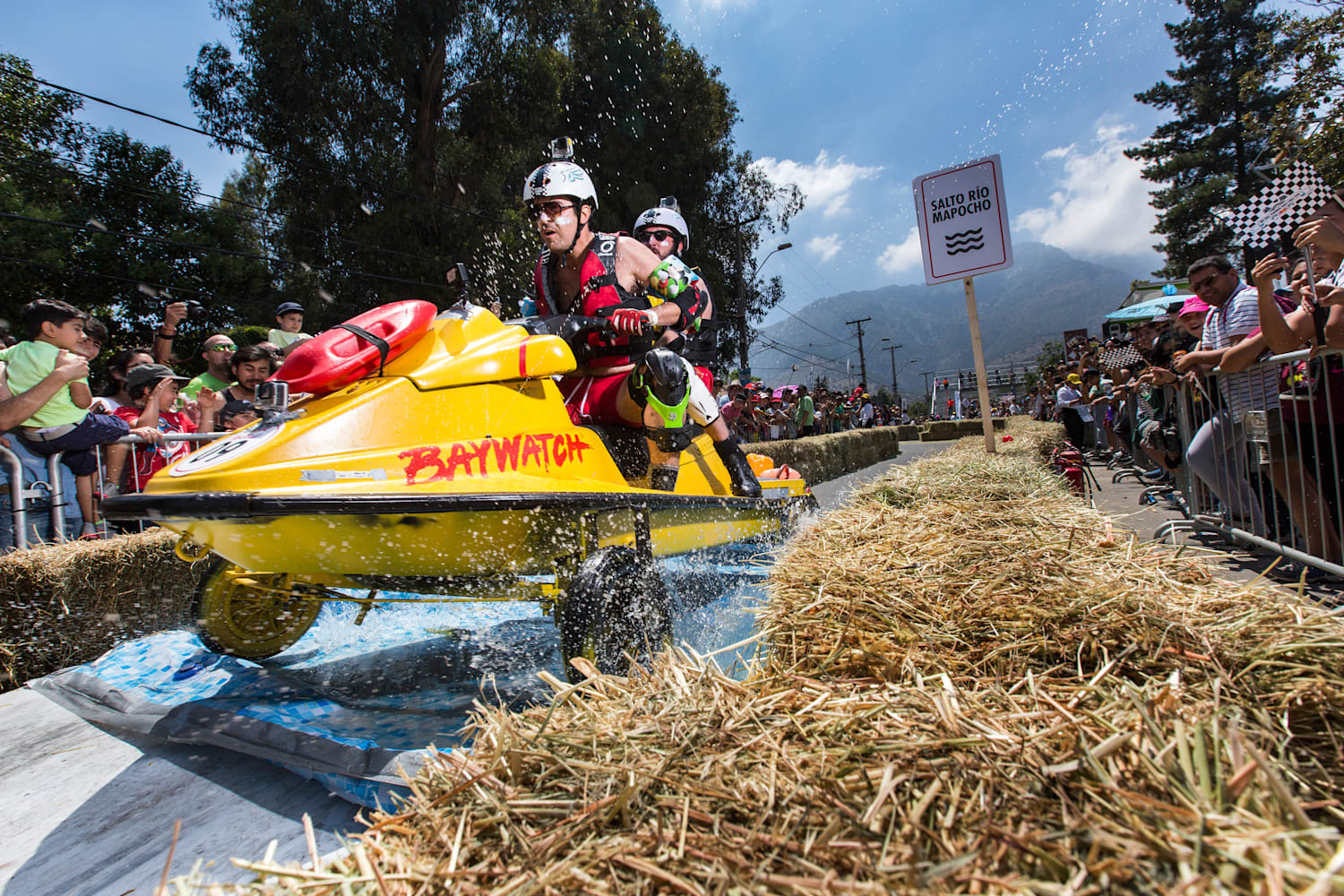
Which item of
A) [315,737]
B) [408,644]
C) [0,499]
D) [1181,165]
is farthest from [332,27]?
[1181,165]

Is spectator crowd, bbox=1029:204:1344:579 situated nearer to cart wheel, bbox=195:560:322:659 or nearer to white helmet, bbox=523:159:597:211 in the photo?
white helmet, bbox=523:159:597:211

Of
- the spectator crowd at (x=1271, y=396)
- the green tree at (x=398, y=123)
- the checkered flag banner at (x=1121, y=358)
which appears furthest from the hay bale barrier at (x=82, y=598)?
the green tree at (x=398, y=123)

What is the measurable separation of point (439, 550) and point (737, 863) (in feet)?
5.60

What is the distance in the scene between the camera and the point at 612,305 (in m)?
3.74

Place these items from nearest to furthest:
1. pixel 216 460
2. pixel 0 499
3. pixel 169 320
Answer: pixel 216 460, pixel 0 499, pixel 169 320

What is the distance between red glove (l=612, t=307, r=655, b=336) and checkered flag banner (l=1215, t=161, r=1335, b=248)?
3.14 metres

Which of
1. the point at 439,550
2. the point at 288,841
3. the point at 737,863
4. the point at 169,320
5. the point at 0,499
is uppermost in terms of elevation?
the point at 169,320

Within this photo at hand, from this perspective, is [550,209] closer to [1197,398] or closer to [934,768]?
[934,768]

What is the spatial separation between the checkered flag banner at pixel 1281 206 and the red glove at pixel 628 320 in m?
3.14

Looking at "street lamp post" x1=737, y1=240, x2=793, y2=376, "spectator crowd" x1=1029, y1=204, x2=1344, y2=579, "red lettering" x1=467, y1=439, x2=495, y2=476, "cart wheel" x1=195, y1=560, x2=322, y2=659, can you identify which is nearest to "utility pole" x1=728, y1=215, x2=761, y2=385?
"street lamp post" x1=737, y1=240, x2=793, y2=376

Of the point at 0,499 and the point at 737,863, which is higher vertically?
the point at 0,499

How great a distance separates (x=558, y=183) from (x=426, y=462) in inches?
78.0

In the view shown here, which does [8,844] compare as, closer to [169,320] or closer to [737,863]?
[737,863]

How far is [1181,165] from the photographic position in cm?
3025
